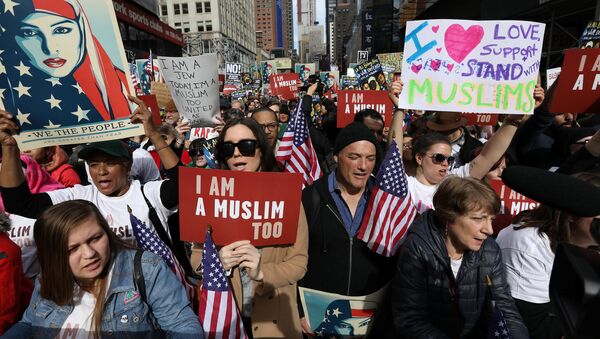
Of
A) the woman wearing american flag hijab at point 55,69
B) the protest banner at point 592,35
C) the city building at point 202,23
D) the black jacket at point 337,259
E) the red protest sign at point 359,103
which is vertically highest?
the city building at point 202,23

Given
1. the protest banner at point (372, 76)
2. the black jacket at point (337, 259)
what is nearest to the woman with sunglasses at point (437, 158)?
the black jacket at point (337, 259)

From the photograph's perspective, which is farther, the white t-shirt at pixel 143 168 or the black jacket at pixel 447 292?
the white t-shirt at pixel 143 168

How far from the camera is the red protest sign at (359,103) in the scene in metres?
6.21

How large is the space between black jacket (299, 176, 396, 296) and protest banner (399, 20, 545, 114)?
144 cm

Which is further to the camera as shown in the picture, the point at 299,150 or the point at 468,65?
the point at 299,150

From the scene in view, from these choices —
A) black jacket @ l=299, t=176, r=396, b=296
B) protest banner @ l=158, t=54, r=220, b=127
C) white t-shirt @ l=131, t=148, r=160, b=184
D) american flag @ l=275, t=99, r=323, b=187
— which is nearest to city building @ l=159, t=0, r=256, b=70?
protest banner @ l=158, t=54, r=220, b=127

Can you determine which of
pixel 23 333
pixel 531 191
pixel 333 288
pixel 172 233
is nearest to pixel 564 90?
pixel 333 288

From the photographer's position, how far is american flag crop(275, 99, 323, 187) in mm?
4062

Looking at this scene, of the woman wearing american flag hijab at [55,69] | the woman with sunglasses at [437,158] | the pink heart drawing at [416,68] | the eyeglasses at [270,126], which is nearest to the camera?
the woman wearing american flag hijab at [55,69]

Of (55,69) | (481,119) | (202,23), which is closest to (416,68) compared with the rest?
(481,119)

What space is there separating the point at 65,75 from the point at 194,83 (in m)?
2.37

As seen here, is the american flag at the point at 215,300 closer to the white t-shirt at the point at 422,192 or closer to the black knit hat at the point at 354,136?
the black knit hat at the point at 354,136

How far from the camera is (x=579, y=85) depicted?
3.48 meters

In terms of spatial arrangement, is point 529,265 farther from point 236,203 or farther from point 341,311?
point 236,203
